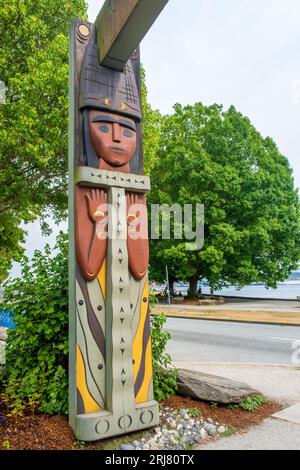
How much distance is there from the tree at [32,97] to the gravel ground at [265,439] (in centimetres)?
1023

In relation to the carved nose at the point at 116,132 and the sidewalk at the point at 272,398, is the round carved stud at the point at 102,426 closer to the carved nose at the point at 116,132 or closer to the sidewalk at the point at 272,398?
the sidewalk at the point at 272,398

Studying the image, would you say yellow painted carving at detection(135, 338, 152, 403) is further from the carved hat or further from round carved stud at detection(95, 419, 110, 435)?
the carved hat

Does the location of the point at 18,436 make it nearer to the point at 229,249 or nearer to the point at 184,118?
the point at 229,249

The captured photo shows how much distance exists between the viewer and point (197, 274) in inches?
1091

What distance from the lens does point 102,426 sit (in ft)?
12.8

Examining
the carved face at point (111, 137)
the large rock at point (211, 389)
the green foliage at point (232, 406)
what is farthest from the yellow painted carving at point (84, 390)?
the carved face at point (111, 137)

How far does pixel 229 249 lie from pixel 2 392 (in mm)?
21196

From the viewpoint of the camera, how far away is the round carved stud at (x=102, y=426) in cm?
388

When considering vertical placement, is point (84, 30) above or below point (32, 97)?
below

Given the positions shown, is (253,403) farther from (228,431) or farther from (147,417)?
(147,417)

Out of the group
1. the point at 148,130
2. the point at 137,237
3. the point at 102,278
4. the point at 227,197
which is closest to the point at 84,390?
the point at 102,278

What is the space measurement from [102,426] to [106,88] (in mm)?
3832

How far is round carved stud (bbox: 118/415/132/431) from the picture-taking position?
13.2ft

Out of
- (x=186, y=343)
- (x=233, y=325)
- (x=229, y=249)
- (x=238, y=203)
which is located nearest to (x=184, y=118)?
(x=238, y=203)
